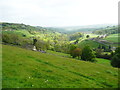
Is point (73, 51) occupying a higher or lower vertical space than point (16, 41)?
lower

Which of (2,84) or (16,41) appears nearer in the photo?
(2,84)

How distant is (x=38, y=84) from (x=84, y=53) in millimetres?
71658

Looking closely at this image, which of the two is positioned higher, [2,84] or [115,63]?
[2,84]

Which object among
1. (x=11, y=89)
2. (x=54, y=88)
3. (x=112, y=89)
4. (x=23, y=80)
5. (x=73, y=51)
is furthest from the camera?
(x=73, y=51)

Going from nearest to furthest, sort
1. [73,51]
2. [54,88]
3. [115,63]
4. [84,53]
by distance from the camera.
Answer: [54,88] < [115,63] < [84,53] < [73,51]

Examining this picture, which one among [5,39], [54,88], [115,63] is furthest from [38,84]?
[5,39]

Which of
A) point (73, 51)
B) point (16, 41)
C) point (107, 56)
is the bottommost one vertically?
point (107, 56)

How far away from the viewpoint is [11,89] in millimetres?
10594

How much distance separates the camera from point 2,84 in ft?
38.0

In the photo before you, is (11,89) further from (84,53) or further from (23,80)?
(84,53)

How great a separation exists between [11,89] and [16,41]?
117 metres

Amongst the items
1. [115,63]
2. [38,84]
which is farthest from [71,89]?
[115,63]

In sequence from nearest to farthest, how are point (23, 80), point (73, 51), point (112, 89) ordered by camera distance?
point (23, 80), point (112, 89), point (73, 51)

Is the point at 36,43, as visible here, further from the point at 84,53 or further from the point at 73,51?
the point at 84,53
